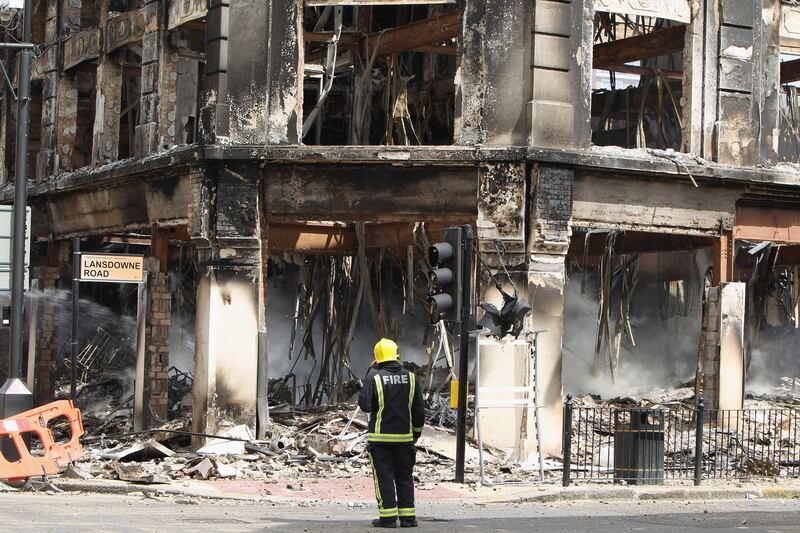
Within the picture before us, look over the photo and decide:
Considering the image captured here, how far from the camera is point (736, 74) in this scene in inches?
838

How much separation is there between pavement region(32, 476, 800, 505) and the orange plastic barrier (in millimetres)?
252

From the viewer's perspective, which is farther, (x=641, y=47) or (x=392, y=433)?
(x=641, y=47)

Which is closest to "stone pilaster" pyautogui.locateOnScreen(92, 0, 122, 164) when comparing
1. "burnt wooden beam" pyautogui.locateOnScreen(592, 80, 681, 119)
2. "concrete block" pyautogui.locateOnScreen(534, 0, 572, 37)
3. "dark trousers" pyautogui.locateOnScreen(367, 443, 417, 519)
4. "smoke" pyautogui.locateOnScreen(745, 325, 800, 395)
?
"concrete block" pyautogui.locateOnScreen(534, 0, 572, 37)

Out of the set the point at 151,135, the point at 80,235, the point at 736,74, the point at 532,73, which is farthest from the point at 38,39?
the point at 736,74

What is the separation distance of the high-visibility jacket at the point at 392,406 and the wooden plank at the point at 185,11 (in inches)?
395

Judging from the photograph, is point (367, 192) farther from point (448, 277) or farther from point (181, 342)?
point (181, 342)

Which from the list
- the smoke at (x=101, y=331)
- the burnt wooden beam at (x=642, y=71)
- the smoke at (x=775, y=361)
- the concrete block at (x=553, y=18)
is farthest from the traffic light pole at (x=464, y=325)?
the smoke at (x=775, y=361)

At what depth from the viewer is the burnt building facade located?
19.6 metres

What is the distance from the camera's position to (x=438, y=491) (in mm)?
15609

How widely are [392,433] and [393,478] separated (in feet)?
1.30

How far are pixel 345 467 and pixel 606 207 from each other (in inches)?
222

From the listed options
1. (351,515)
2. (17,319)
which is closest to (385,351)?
(351,515)

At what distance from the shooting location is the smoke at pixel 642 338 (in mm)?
30922

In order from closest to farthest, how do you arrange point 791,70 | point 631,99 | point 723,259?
point 723,259 → point 791,70 → point 631,99
